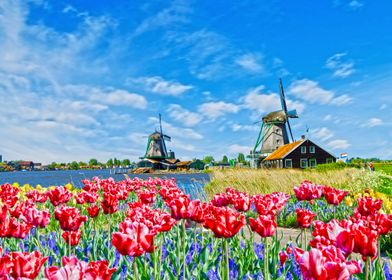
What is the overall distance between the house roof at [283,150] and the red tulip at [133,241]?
43.2 metres

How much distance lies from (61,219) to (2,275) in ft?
5.26

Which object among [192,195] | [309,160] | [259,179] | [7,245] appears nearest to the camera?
[7,245]

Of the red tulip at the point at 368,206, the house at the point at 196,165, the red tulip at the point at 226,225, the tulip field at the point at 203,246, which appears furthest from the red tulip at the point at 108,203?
the house at the point at 196,165

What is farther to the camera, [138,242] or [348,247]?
[138,242]

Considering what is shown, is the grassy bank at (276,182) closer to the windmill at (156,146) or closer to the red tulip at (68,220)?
the red tulip at (68,220)

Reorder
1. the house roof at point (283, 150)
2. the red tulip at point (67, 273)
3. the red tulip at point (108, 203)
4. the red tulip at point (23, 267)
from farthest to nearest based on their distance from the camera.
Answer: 1. the house roof at point (283, 150)
2. the red tulip at point (108, 203)
3. the red tulip at point (23, 267)
4. the red tulip at point (67, 273)

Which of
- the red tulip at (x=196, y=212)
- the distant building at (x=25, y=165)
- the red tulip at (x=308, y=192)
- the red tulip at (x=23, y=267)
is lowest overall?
the red tulip at (x=23, y=267)

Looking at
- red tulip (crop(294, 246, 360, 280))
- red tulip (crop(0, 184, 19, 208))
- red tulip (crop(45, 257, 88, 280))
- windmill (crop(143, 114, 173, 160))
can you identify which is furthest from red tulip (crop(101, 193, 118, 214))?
windmill (crop(143, 114, 173, 160))

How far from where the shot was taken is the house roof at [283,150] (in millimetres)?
44688

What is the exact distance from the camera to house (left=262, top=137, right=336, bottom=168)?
146ft

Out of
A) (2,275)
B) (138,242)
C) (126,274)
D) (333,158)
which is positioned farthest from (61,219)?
(333,158)

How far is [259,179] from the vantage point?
1424cm

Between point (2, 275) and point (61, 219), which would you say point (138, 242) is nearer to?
point (2, 275)

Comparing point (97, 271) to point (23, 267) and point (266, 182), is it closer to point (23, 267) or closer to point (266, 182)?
point (23, 267)
